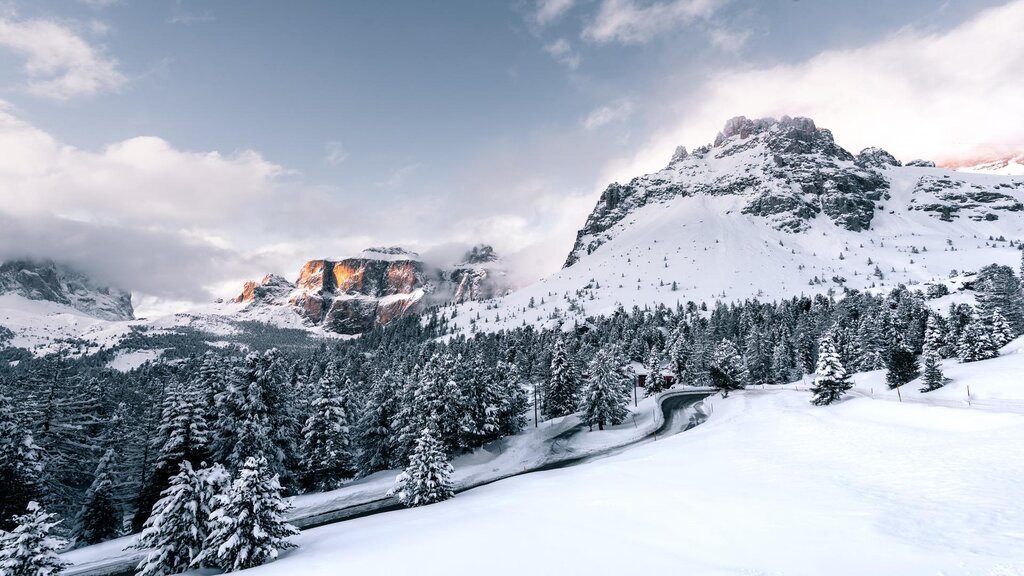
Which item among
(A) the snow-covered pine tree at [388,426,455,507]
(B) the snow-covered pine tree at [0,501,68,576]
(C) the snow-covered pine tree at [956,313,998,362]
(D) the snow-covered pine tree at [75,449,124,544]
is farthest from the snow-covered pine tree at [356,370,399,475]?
(C) the snow-covered pine tree at [956,313,998,362]

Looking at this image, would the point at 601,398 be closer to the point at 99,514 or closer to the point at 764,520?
the point at 764,520

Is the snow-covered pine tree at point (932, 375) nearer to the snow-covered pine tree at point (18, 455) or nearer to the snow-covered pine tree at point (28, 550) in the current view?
the snow-covered pine tree at point (28, 550)

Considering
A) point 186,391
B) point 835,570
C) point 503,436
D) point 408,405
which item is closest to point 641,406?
point 503,436

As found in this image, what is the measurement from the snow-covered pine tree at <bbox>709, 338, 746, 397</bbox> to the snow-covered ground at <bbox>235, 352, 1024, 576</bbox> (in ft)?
182

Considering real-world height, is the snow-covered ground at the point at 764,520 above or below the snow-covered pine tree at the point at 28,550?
below

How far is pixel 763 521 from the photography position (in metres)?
15.8

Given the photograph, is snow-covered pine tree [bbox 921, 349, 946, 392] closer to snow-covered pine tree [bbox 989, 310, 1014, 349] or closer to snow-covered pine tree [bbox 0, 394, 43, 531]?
snow-covered pine tree [bbox 989, 310, 1014, 349]

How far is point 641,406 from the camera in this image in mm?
82938

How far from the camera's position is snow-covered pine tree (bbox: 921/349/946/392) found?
165ft

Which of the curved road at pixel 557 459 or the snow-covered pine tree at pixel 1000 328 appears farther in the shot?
the snow-covered pine tree at pixel 1000 328

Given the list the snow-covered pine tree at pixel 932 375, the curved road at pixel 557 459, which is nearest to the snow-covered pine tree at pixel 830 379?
the snow-covered pine tree at pixel 932 375

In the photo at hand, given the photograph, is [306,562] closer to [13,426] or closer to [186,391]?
[186,391]

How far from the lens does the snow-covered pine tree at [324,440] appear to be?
47.6 m

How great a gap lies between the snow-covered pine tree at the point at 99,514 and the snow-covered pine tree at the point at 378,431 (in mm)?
23036
